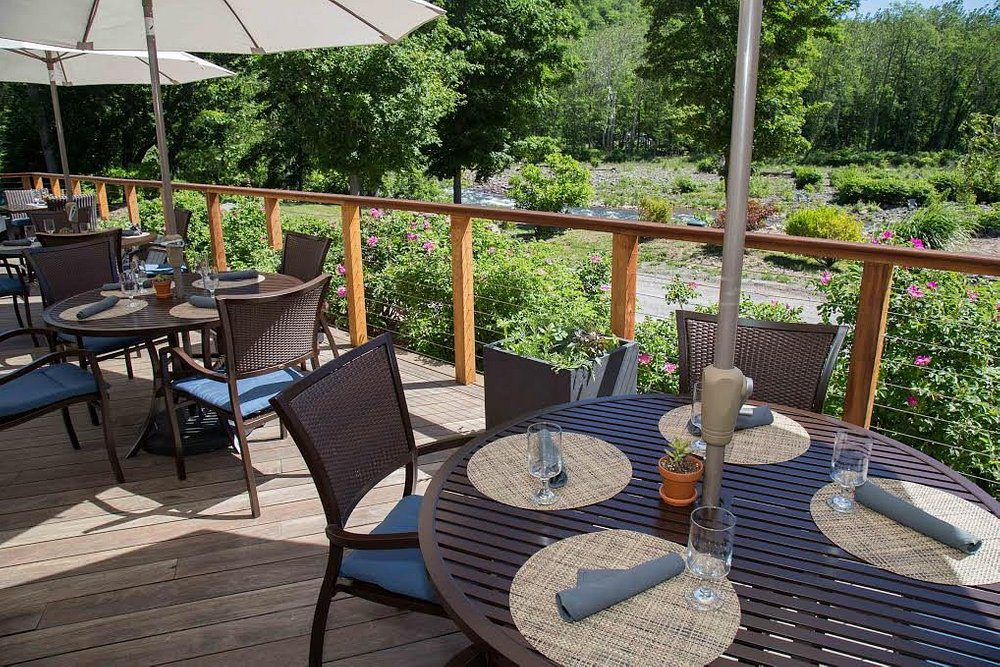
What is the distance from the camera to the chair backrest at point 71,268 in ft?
11.5

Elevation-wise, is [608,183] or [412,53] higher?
[412,53]

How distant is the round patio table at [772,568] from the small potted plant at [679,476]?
0.03 metres

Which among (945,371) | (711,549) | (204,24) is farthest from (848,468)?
(204,24)

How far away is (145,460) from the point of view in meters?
3.21

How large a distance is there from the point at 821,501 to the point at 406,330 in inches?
150

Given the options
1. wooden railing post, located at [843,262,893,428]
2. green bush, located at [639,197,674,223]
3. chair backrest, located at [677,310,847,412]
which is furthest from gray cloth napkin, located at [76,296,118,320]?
green bush, located at [639,197,674,223]

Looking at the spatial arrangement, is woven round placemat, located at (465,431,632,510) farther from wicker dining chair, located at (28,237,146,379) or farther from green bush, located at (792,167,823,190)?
green bush, located at (792,167,823,190)

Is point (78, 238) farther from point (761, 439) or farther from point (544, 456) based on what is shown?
point (761, 439)

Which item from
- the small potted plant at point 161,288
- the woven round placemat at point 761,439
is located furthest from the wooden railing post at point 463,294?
the woven round placemat at point 761,439

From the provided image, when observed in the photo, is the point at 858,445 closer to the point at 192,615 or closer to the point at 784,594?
the point at 784,594

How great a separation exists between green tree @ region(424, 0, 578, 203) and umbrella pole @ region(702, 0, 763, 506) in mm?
22519

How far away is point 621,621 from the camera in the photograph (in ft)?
3.42

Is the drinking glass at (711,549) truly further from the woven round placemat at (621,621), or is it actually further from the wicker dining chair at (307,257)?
the wicker dining chair at (307,257)

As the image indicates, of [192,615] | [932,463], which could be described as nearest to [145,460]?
[192,615]
